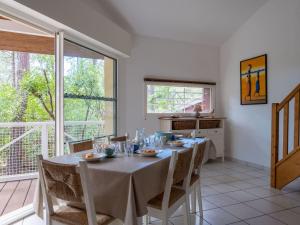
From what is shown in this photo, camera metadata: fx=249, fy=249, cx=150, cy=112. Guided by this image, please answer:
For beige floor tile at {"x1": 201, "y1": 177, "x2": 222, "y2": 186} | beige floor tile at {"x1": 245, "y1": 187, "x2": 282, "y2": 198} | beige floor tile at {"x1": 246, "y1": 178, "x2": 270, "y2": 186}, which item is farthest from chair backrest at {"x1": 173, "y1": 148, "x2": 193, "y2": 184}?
beige floor tile at {"x1": 246, "y1": 178, "x2": 270, "y2": 186}

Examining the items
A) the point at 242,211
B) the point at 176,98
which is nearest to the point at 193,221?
the point at 242,211

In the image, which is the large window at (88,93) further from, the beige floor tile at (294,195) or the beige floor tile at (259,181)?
the beige floor tile at (294,195)

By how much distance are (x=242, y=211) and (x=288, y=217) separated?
0.46m

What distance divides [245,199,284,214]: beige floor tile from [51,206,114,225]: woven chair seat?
6.52 ft

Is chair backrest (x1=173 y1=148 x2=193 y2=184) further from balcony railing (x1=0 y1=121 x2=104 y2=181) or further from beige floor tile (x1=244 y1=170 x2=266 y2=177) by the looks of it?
beige floor tile (x1=244 y1=170 x2=266 y2=177)

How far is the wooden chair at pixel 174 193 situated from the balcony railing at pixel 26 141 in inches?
76.2

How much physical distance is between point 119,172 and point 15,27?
3.22 m

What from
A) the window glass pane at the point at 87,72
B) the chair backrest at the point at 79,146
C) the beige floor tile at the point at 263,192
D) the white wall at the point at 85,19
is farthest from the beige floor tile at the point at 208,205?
the white wall at the point at 85,19

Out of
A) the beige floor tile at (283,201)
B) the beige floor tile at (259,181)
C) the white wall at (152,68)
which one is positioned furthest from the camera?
the white wall at (152,68)

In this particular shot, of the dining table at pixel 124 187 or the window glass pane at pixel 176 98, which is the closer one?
the dining table at pixel 124 187

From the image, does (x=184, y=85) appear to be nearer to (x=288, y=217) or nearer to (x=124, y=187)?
(x=288, y=217)

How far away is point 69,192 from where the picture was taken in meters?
1.63

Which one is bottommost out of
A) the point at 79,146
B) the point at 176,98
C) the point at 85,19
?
the point at 79,146

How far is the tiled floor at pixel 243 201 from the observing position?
260 cm
